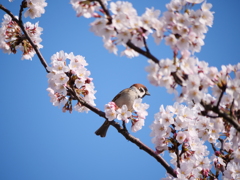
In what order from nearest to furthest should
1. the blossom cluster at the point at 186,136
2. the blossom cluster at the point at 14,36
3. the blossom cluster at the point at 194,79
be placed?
the blossom cluster at the point at 194,79 → the blossom cluster at the point at 186,136 → the blossom cluster at the point at 14,36

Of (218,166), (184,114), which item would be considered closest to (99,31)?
(184,114)

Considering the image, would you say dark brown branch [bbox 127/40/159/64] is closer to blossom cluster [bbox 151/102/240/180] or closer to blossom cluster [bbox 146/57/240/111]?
blossom cluster [bbox 146/57/240/111]

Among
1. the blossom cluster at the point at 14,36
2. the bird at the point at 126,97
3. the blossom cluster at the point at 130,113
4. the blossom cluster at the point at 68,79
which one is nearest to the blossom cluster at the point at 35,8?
the blossom cluster at the point at 14,36

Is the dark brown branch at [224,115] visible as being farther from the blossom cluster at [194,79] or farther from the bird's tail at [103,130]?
the bird's tail at [103,130]

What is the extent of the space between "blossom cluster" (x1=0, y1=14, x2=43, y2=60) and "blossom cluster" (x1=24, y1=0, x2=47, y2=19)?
11.1 inches

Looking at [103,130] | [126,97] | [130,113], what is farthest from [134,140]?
[126,97]

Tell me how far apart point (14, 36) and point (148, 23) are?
110 inches

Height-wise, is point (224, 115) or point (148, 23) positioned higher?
point (148, 23)

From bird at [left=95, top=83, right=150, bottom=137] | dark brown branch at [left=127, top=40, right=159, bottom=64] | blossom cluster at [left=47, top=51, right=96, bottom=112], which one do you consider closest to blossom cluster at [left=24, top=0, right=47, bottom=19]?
blossom cluster at [left=47, top=51, right=96, bottom=112]

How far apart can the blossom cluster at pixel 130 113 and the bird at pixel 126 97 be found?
1.53 metres

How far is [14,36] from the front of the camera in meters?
4.09

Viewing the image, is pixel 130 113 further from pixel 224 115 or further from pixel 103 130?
pixel 103 130

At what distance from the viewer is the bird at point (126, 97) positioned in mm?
5621

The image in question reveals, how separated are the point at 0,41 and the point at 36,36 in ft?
2.03
